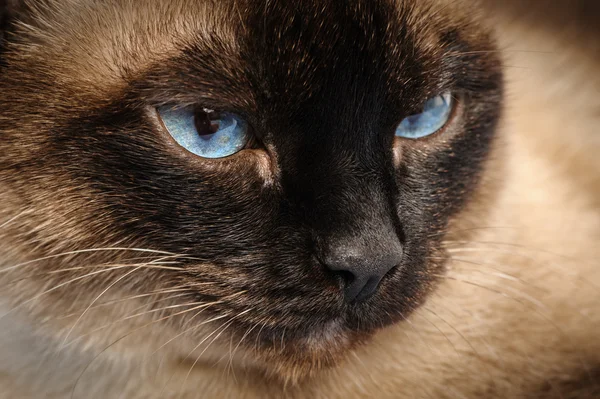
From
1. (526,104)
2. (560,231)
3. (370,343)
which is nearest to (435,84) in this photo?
(370,343)

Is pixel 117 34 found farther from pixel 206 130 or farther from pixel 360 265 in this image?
pixel 360 265

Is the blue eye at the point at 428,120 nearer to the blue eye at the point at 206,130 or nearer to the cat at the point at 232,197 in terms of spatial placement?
the cat at the point at 232,197

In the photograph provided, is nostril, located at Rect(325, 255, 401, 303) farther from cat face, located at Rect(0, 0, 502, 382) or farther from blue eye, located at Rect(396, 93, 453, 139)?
blue eye, located at Rect(396, 93, 453, 139)

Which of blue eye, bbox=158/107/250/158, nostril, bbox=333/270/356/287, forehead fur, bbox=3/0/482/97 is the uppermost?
forehead fur, bbox=3/0/482/97

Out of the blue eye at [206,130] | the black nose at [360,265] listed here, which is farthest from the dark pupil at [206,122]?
the black nose at [360,265]

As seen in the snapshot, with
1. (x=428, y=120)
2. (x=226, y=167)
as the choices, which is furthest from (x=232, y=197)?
(x=428, y=120)

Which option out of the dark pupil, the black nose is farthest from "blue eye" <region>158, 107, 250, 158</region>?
the black nose

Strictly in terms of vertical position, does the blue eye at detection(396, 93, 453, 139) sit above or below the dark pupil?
below
